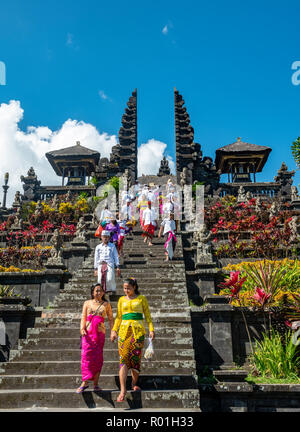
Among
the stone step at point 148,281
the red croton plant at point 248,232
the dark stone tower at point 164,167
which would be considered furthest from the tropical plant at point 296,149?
the dark stone tower at point 164,167

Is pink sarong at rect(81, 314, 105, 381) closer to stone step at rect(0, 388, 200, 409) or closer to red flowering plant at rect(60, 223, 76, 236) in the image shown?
stone step at rect(0, 388, 200, 409)

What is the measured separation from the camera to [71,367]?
205 inches

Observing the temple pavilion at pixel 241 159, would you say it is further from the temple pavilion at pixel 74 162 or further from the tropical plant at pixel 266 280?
the tropical plant at pixel 266 280

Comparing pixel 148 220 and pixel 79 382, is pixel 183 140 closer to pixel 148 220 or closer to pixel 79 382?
pixel 148 220

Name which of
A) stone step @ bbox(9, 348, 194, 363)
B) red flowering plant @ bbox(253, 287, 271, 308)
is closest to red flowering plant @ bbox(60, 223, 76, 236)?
stone step @ bbox(9, 348, 194, 363)

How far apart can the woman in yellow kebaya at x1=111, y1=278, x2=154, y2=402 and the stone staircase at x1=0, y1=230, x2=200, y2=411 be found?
1.08ft

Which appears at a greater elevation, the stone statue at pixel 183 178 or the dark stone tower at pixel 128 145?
the dark stone tower at pixel 128 145

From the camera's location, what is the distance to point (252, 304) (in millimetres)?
6520

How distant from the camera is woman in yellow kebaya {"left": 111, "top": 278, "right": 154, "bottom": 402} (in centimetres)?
436

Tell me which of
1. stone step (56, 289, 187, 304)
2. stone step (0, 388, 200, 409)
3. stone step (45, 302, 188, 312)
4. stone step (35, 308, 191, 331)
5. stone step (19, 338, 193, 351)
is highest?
stone step (56, 289, 187, 304)

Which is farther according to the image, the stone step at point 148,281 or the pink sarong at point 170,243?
the pink sarong at point 170,243

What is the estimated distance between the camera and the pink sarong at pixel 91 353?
4.43 m

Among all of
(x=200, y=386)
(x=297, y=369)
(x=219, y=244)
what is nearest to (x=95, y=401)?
(x=200, y=386)

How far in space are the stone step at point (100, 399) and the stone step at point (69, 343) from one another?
1.12 metres
